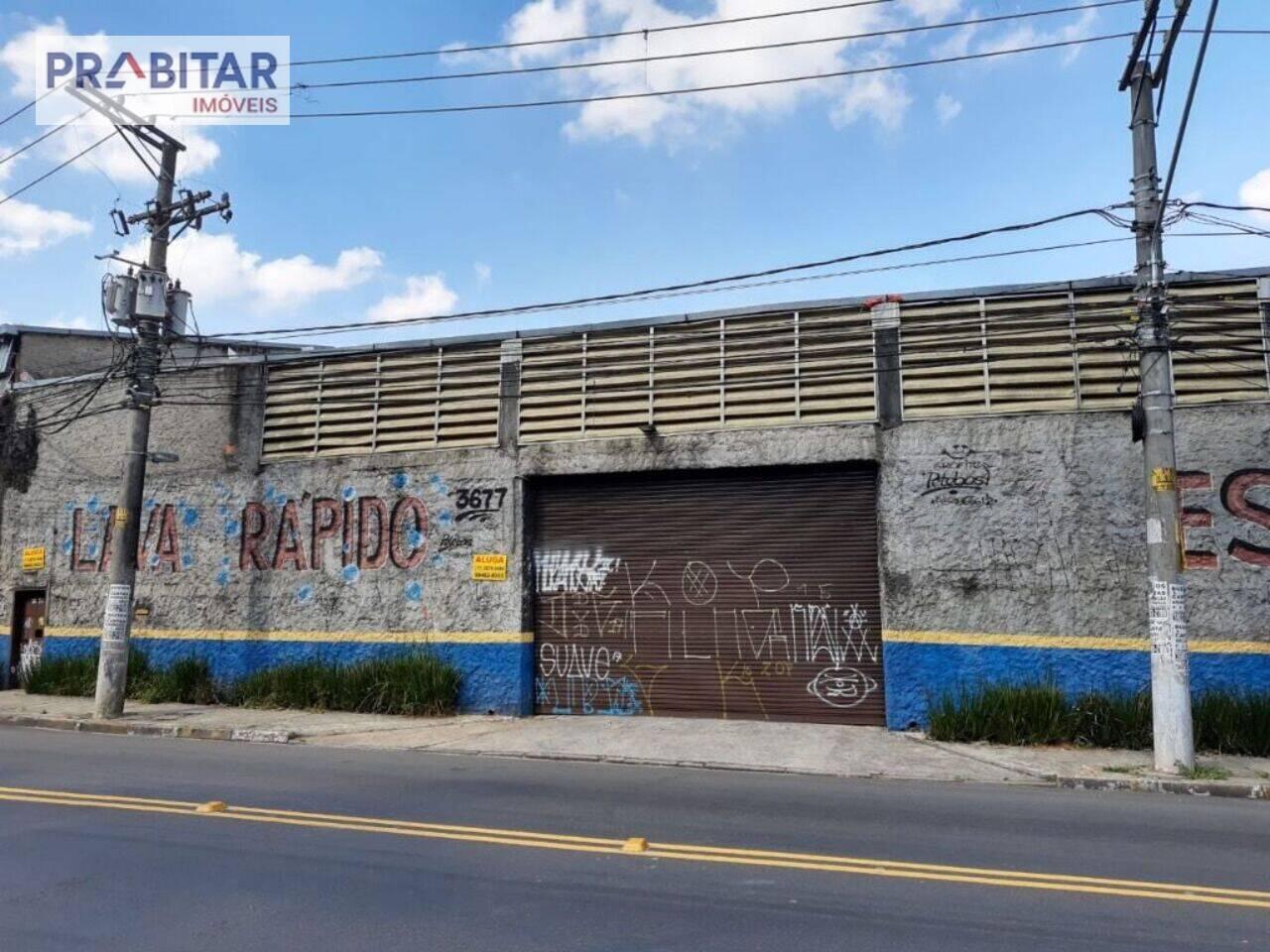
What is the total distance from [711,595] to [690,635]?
0.65 m

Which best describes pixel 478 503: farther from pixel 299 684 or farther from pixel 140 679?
pixel 140 679

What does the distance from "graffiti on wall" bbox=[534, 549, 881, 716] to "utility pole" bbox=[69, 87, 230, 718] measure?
607cm

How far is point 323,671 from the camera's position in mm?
14484

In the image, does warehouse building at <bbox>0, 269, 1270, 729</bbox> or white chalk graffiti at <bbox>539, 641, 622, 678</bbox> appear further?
white chalk graffiti at <bbox>539, 641, 622, 678</bbox>

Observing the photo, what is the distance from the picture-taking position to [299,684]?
572 inches

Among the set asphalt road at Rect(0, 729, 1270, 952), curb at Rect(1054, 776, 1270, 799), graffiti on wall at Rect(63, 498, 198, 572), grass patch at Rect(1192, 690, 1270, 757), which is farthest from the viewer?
graffiti on wall at Rect(63, 498, 198, 572)

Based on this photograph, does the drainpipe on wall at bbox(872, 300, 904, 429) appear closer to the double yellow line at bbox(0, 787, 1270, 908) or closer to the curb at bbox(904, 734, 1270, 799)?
the curb at bbox(904, 734, 1270, 799)

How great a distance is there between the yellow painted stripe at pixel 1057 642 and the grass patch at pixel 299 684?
664cm

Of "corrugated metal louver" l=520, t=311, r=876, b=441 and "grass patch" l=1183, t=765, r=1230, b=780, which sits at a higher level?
"corrugated metal louver" l=520, t=311, r=876, b=441

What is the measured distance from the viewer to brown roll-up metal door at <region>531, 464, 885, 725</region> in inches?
506

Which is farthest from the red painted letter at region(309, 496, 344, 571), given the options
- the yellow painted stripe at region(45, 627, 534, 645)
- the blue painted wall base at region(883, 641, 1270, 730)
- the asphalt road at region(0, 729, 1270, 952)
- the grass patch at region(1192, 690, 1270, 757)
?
the grass patch at region(1192, 690, 1270, 757)

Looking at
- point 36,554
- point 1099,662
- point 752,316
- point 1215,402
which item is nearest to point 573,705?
point 752,316

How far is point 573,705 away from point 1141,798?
759 centimetres

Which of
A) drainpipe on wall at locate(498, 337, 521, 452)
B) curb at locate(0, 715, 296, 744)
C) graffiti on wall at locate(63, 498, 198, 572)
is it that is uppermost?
drainpipe on wall at locate(498, 337, 521, 452)
